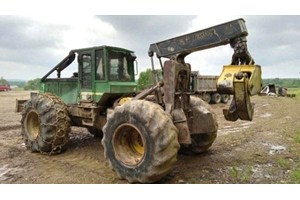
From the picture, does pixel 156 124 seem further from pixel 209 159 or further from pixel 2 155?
pixel 2 155

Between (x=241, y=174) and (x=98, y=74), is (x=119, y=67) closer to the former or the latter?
(x=98, y=74)

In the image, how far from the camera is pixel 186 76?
5629 mm

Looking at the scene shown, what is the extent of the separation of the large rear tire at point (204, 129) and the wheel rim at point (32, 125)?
11.5 ft

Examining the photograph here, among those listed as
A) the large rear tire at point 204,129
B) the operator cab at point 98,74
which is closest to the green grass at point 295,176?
the large rear tire at point 204,129

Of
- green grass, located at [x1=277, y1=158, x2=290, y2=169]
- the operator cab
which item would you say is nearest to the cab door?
the operator cab

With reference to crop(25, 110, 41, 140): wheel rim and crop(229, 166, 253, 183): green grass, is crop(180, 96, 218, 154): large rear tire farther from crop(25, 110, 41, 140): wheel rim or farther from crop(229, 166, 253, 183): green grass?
crop(25, 110, 41, 140): wheel rim

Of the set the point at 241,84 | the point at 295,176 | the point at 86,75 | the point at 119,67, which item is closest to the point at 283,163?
the point at 295,176

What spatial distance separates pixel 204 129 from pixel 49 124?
10.9ft

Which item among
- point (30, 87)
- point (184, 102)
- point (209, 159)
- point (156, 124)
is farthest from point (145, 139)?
point (30, 87)

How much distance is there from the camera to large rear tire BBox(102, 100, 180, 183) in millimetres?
4555

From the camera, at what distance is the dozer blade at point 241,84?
4.73m

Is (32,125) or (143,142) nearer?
(143,142)

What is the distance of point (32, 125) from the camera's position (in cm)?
763

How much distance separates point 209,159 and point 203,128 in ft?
2.64
